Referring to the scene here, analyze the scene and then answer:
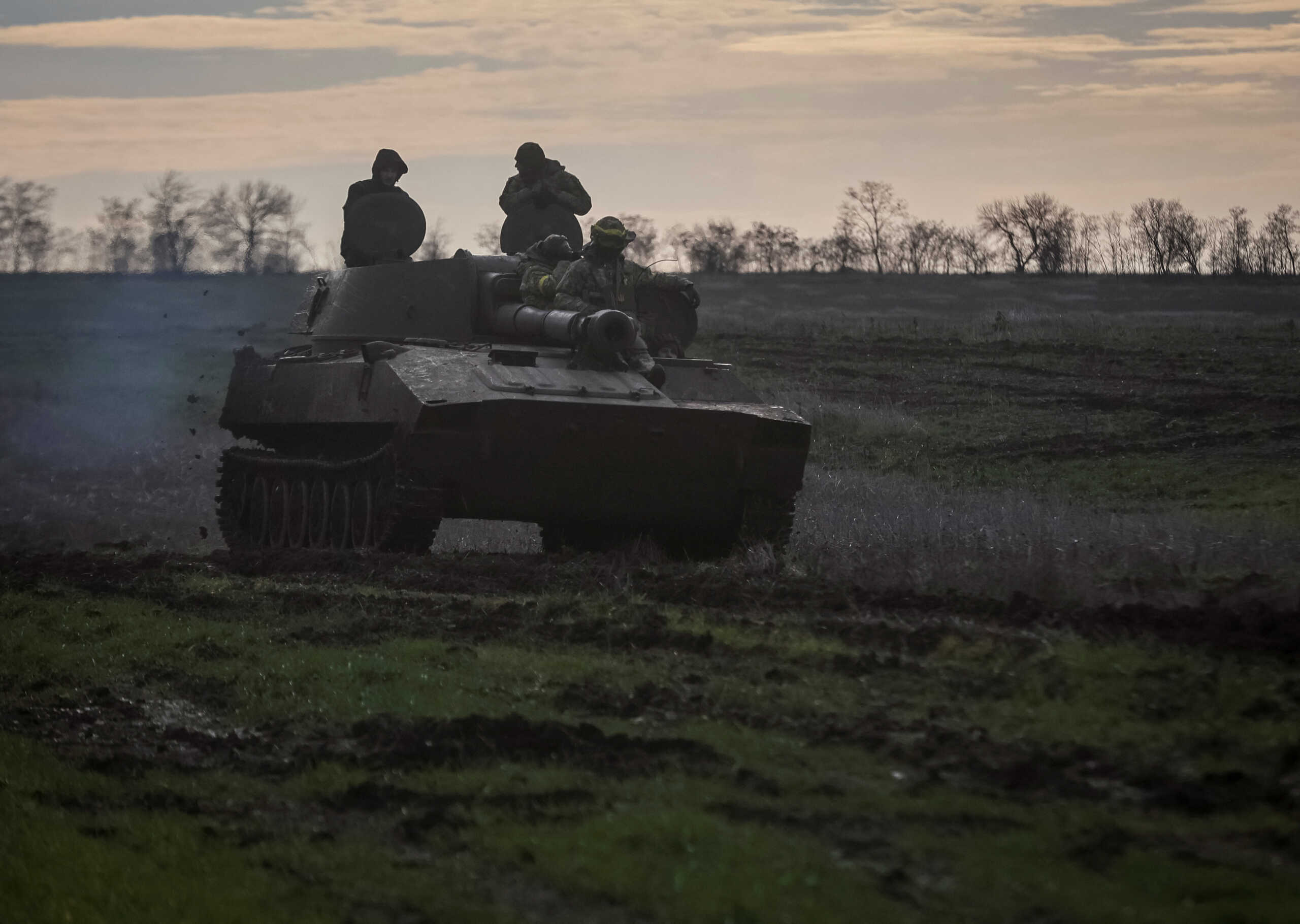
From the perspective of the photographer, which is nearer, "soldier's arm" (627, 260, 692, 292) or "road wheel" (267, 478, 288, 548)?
"soldier's arm" (627, 260, 692, 292)

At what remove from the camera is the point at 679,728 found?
6543 mm

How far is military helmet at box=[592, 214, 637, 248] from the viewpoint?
13.2m

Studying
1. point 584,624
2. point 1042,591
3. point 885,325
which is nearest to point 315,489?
point 584,624

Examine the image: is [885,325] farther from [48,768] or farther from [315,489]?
[48,768]

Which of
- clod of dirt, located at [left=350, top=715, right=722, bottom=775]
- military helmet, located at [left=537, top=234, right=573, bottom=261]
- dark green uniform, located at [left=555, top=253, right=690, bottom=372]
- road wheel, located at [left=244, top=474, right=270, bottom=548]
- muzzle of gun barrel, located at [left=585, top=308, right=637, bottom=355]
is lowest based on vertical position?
road wheel, located at [left=244, top=474, right=270, bottom=548]

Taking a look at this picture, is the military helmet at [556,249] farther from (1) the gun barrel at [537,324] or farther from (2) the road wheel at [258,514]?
(2) the road wheel at [258,514]

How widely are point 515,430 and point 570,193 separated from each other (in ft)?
14.0

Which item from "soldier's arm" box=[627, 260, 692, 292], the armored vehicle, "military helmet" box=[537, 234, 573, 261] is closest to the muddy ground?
the armored vehicle

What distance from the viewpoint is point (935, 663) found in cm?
729

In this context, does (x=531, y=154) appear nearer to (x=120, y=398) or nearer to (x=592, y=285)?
(x=592, y=285)

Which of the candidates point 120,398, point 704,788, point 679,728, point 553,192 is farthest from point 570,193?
point 120,398

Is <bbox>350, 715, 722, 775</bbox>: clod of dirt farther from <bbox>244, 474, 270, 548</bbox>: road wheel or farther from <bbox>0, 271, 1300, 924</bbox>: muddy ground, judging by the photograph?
<bbox>244, 474, 270, 548</bbox>: road wheel

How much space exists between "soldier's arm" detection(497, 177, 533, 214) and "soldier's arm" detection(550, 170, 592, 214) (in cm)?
23

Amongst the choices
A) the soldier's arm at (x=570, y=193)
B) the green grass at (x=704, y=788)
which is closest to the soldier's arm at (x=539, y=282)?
the soldier's arm at (x=570, y=193)
